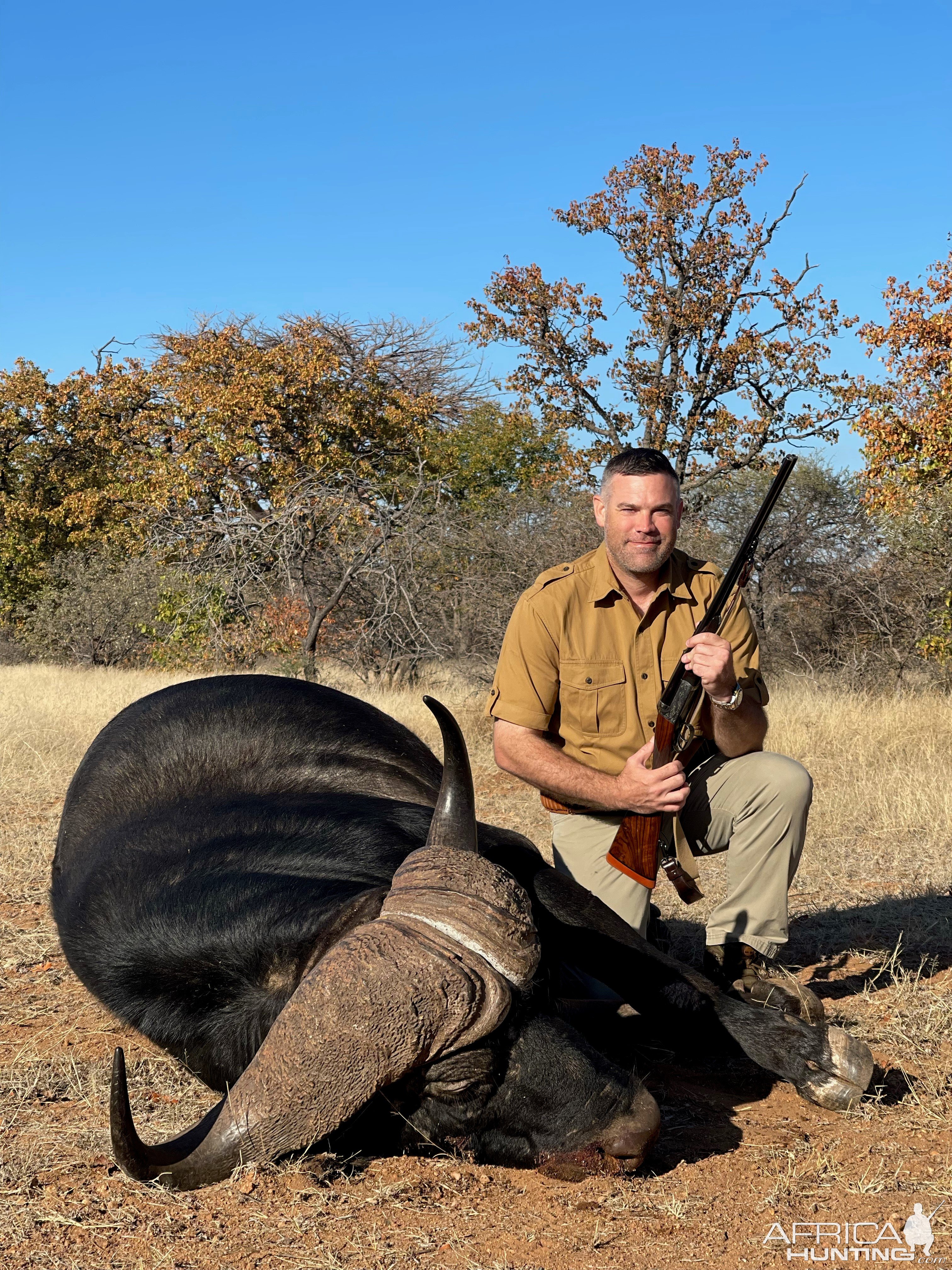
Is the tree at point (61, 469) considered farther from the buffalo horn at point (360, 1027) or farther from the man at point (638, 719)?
the buffalo horn at point (360, 1027)

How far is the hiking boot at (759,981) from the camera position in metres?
3.51

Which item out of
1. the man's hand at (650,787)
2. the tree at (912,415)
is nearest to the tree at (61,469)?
the tree at (912,415)

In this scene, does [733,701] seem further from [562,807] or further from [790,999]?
[790,999]

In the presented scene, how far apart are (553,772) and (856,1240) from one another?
1.82 metres

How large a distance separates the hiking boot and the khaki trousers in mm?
35

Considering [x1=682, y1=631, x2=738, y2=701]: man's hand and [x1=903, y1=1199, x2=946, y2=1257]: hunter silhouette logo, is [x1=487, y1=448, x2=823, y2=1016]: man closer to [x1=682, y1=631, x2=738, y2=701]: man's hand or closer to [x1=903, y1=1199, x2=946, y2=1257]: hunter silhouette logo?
[x1=682, y1=631, x2=738, y2=701]: man's hand

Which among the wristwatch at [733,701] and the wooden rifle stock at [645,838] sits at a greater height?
the wristwatch at [733,701]

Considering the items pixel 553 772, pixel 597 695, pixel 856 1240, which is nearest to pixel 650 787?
pixel 553 772

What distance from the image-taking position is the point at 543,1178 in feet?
8.73

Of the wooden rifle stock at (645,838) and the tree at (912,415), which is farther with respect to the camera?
the tree at (912,415)

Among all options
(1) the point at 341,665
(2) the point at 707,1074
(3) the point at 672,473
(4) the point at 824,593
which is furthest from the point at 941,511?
(2) the point at 707,1074

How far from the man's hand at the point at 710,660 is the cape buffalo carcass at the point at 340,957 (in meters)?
0.79

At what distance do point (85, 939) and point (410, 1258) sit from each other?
136 cm

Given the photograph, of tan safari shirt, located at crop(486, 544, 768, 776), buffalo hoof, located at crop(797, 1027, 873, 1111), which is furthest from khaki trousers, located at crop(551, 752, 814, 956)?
buffalo hoof, located at crop(797, 1027, 873, 1111)
